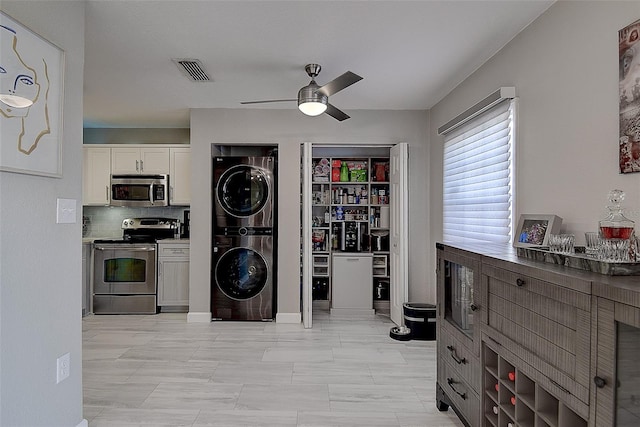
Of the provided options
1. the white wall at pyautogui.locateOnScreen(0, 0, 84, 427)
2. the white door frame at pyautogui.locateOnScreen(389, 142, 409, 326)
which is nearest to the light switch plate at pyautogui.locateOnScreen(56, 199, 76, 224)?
the white wall at pyautogui.locateOnScreen(0, 0, 84, 427)

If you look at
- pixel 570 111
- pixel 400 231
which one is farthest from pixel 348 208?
pixel 570 111

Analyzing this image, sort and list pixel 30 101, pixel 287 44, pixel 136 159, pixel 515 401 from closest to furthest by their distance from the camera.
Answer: pixel 515 401 → pixel 30 101 → pixel 287 44 → pixel 136 159

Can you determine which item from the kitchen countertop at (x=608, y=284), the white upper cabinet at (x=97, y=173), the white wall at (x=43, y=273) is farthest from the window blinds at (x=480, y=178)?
the white upper cabinet at (x=97, y=173)

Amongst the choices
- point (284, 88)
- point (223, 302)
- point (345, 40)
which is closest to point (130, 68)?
point (284, 88)

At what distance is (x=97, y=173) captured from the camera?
5.25m

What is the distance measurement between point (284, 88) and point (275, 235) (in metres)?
1.75

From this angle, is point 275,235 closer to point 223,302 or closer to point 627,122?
point 223,302

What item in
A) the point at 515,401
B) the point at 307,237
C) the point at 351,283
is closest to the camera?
the point at 515,401

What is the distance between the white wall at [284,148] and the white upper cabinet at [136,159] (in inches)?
33.8

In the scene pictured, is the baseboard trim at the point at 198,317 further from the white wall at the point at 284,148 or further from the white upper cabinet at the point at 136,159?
the white upper cabinet at the point at 136,159

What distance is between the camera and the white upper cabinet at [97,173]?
5.24 metres

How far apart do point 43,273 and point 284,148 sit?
10.2ft

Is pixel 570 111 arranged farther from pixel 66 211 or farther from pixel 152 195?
pixel 152 195

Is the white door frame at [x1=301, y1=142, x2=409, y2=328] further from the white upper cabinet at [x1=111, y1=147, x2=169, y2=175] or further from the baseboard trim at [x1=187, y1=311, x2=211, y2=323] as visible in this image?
the white upper cabinet at [x1=111, y1=147, x2=169, y2=175]
